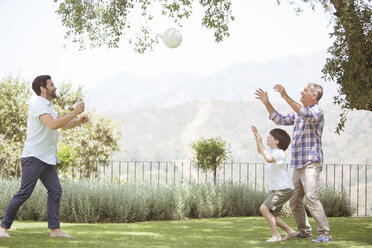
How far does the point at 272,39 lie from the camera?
11644cm

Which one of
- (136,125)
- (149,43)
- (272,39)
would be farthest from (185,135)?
(149,43)

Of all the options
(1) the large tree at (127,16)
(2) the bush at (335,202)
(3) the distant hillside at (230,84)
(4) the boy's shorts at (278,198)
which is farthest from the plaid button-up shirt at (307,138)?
(3) the distant hillside at (230,84)

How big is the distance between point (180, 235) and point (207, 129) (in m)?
88.6

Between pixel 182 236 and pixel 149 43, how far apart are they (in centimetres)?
509

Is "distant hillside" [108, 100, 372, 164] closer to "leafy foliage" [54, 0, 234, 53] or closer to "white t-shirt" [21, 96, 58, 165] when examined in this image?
"leafy foliage" [54, 0, 234, 53]

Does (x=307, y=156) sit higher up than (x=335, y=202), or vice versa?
(x=307, y=156)

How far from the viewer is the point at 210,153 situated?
34.5ft

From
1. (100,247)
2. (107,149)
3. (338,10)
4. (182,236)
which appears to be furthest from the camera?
(107,149)

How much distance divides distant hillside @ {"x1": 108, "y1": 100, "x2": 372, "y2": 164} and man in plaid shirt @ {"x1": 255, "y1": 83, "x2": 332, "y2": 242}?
69750 millimetres

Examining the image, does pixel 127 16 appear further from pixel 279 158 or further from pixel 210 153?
pixel 279 158

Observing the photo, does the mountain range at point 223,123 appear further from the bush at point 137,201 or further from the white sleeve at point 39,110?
the white sleeve at point 39,110

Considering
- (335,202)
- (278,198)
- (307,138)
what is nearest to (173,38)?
(307,138)

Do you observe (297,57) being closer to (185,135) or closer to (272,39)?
(272,39)

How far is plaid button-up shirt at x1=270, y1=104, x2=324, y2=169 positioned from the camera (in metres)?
5.07
